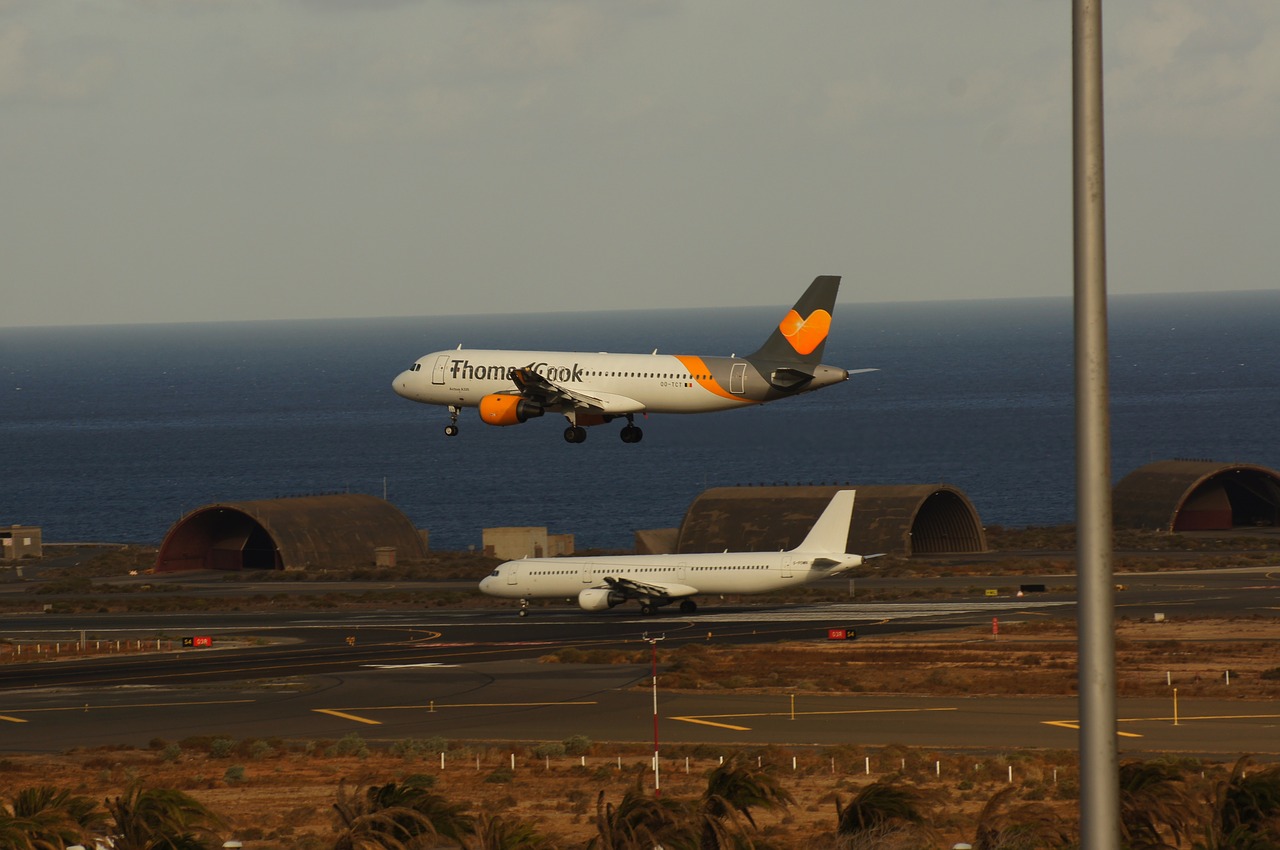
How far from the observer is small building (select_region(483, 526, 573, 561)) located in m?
144

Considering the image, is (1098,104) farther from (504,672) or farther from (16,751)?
(504,672)

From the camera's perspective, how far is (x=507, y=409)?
2963 inches

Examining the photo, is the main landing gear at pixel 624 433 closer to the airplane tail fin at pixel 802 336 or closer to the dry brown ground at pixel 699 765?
the airplane tail fin at pixel 802 336

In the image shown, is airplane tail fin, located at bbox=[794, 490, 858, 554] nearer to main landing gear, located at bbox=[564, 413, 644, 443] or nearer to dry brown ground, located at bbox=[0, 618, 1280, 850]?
dry brown ground, located at bbox=[0, 618, 1280, 850]

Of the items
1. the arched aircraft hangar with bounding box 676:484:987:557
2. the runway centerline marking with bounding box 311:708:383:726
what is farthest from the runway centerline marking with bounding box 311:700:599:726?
the arched aircraft hangar with bounding box 676:484:987:557

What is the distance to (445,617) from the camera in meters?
107

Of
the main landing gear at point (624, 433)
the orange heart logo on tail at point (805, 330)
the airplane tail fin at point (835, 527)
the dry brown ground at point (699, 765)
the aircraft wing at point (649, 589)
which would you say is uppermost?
the orange heart logo on tail at point (805, 330)

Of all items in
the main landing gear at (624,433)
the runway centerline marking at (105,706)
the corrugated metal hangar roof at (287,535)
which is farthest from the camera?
the corrugated metal hangar roof at (287,535)

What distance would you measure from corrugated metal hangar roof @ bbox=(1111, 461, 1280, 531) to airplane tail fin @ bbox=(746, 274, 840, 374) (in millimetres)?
80197

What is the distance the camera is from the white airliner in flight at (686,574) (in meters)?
98.9

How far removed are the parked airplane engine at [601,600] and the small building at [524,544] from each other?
4144cm

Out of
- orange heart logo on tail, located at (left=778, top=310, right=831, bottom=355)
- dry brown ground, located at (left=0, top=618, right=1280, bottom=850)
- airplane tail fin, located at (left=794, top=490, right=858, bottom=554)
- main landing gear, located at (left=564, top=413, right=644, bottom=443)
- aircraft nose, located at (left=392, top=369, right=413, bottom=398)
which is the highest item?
orange heart logo on tail, located at (left=778, top=310, right=831, bottom=355)

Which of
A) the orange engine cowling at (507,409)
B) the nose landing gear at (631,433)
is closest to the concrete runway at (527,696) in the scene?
the nose landing gear at (631,433)

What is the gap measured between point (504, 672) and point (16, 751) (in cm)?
2462
